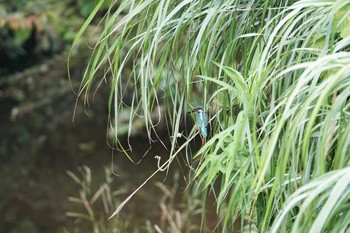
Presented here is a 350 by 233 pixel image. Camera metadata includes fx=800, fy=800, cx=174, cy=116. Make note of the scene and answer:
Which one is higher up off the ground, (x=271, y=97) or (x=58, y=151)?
(x=271, y=97)

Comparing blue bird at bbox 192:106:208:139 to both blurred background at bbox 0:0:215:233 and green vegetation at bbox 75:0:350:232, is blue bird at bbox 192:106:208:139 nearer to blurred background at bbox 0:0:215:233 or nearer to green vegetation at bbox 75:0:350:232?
green vegetation at bbox 75:0:350:232

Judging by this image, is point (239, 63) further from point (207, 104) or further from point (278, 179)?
point (278, 179)

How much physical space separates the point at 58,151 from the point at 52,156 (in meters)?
0.10

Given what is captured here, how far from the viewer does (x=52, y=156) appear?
6.70 metres

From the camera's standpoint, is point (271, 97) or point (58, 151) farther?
point (58, 151)

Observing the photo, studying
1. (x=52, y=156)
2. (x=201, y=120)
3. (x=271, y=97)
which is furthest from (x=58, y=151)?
(x=271, y=97)

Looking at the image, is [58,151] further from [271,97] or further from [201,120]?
[271,97]

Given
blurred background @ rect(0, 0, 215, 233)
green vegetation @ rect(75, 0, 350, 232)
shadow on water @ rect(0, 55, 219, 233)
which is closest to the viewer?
green vegetation @ rect(75, 0, 350, 232)

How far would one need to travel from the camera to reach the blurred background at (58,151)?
5.08 metres

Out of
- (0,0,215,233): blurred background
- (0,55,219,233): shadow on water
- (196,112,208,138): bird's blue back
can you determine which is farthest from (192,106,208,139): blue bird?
(0,55,219,233): shadow on water

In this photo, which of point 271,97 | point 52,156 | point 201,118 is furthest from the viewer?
point 52,156

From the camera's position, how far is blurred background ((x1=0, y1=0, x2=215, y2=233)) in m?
A: 5.08

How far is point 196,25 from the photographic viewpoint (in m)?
2.10

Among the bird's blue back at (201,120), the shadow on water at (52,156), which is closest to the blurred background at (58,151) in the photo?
the shadow on water at (52,156)
